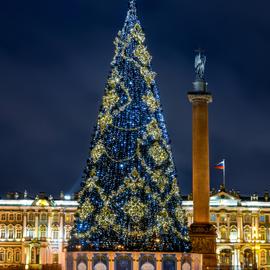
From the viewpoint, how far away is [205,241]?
46156 millimetres

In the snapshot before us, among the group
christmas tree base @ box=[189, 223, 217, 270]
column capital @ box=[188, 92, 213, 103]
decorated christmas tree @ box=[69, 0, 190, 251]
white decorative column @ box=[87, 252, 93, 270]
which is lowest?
white decorative column @ box=[87, 252, 93, 270]

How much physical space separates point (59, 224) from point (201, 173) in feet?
199

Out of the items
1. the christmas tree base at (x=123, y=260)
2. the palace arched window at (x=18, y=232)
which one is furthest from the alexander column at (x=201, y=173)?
the palace arched window at (x=18, y=232)

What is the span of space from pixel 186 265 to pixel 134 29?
599 inches

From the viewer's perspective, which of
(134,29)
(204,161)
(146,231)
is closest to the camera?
(146,231)

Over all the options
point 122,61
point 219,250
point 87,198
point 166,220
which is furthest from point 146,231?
point 219,250

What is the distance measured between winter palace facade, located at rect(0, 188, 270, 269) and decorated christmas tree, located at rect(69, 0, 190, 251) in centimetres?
6257

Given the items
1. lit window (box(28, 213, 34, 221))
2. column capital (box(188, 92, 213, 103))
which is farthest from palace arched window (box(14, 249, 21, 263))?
column capital (box(188, 92, 213, 103))

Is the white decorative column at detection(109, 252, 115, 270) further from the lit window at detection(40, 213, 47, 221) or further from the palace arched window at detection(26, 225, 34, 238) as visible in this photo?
the palace arched window at detection(26, 225, 34, 238)

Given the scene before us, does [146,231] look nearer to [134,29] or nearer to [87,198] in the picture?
[87,198]

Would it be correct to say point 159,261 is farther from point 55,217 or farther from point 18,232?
point 18,232

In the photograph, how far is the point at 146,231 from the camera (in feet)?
132

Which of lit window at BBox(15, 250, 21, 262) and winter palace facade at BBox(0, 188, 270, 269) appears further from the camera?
lit window at BBox(15, 250, 21, 262)

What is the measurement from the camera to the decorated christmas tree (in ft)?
132
